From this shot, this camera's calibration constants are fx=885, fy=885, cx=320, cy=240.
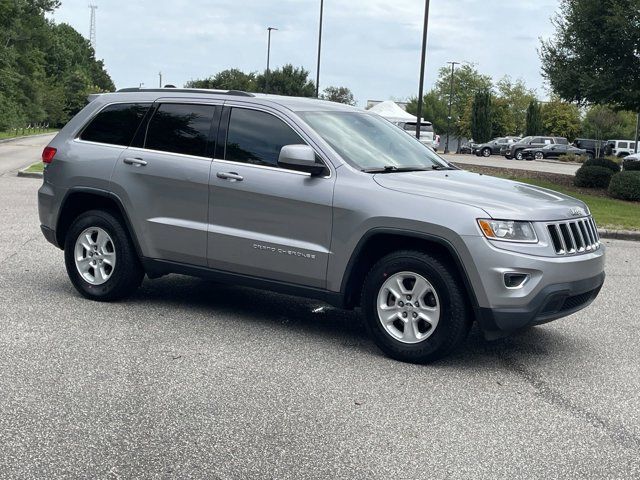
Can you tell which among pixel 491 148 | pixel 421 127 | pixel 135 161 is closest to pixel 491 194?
pixel 135 161

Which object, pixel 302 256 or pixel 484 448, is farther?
pixel 302 256

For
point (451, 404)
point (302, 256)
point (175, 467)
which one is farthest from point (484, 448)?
point (302, 256)

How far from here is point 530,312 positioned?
580cm

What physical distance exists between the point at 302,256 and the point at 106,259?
207 centimetres

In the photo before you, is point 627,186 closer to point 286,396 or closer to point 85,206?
point 85,206

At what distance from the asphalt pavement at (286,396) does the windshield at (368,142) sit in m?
1.39

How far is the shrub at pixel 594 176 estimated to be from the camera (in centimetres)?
2423

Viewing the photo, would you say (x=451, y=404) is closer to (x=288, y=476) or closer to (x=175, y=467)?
(x=288, y=476)

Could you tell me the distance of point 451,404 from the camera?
5.28m

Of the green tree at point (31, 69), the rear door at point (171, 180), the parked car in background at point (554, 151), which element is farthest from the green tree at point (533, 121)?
A: the rear door at point (171, 180)

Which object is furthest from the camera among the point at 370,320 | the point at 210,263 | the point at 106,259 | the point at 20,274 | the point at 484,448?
the point at 20,274

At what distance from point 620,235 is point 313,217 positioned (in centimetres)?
1012

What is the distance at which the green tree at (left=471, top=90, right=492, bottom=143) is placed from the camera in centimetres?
8081

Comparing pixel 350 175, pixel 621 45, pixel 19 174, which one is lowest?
pixel 19 174
